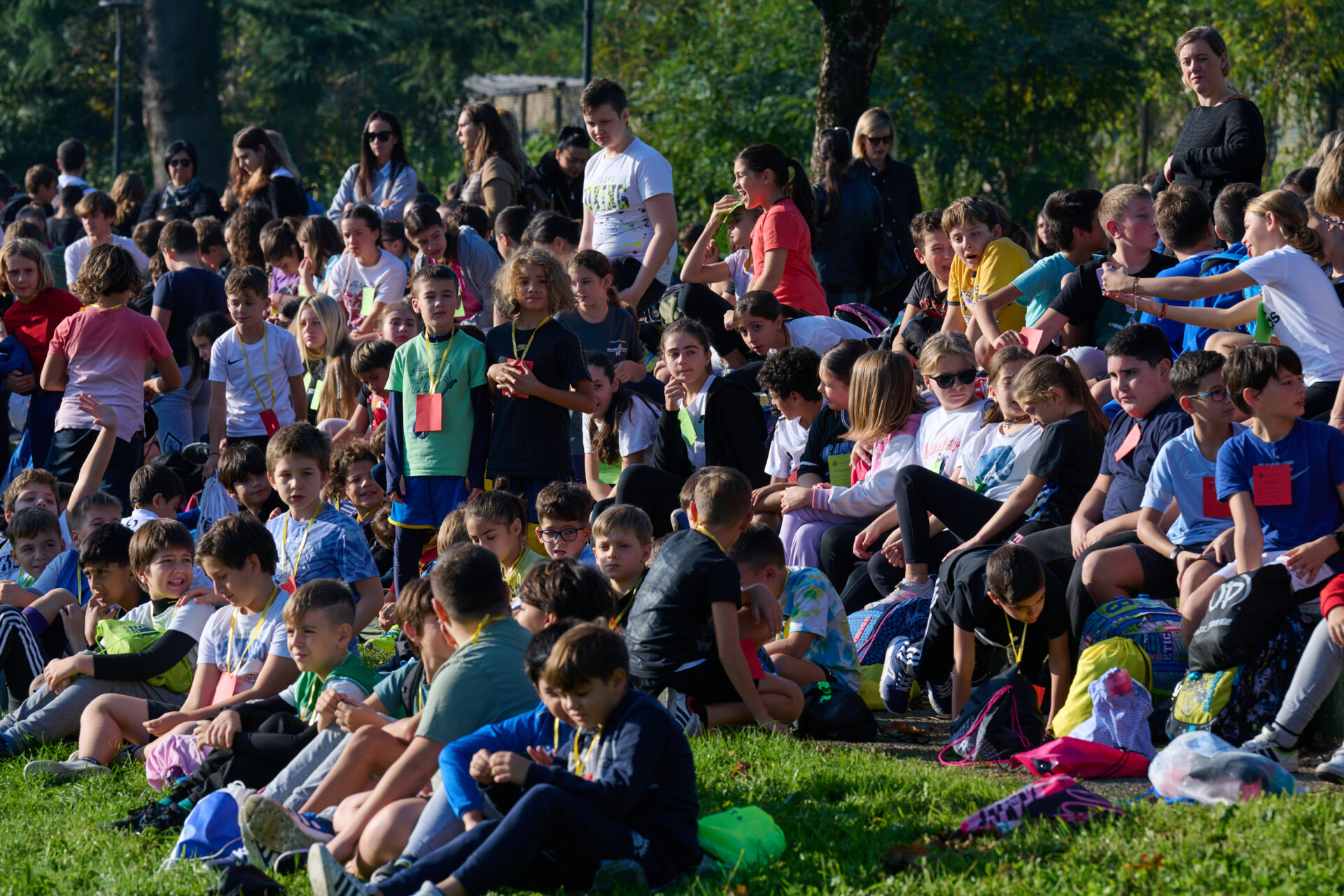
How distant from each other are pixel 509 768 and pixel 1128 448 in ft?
12.0

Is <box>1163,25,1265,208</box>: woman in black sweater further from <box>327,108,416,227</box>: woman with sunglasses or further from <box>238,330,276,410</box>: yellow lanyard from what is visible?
<box>327,108,416,227</box>: woman with sunglasses

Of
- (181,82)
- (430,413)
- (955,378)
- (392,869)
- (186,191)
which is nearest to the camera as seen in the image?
(392,869)

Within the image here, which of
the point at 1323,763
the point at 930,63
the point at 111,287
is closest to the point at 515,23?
the point at 930,63

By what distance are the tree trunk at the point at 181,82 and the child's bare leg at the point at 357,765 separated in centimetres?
2279

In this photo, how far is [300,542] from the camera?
7.39 meters

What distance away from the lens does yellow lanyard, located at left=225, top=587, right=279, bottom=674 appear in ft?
21.7

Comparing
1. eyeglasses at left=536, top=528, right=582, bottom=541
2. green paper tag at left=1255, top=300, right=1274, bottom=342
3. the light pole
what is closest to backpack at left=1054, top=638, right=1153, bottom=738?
green paper tag at left=1255, top=300, right=1274, bottom=342

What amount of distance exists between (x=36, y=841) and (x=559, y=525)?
8.54 ft

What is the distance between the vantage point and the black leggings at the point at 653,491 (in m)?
8.30

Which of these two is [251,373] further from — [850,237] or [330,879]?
[330,879]

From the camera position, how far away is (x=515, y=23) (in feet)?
117

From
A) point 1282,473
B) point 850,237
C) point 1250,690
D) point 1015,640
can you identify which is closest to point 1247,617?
point 1250,690

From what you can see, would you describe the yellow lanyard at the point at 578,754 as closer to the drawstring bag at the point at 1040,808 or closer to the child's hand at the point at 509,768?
the child's hand at the point at 509,768

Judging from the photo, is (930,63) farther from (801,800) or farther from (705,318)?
(801,800)
